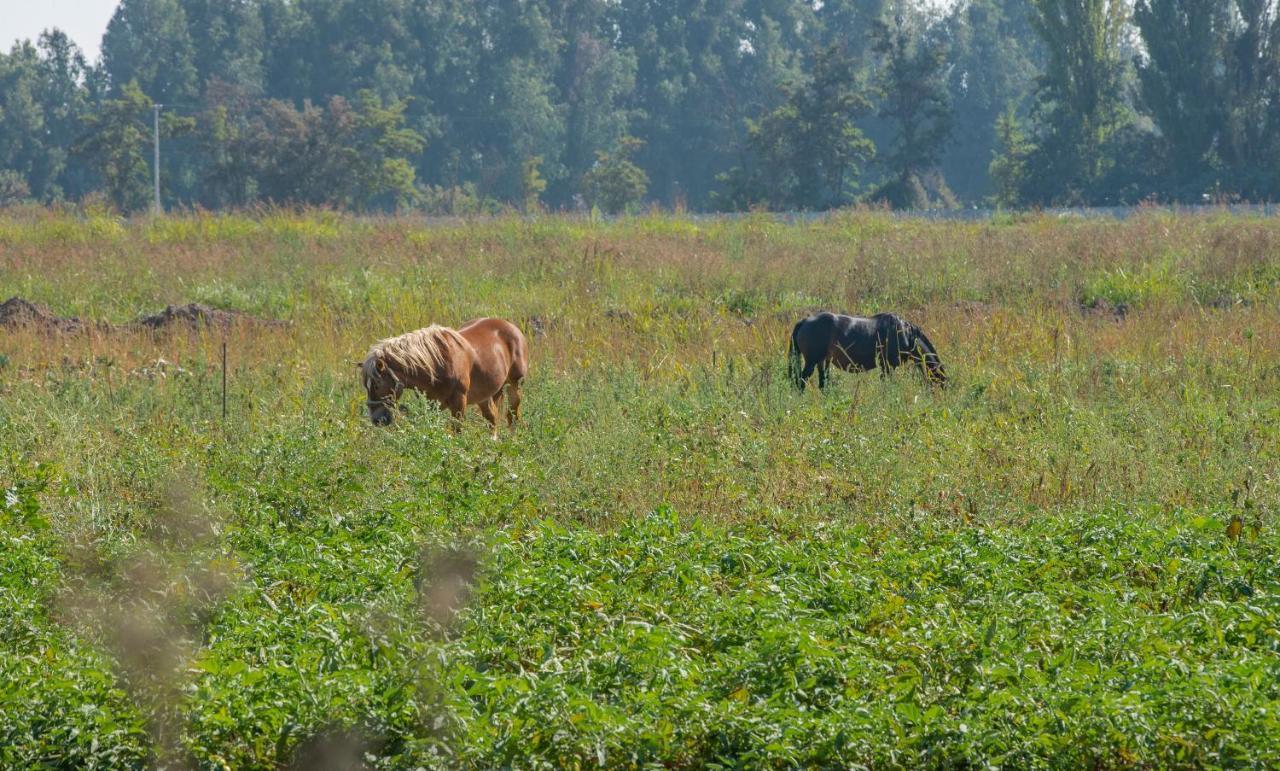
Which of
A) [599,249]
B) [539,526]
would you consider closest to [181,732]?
[539,526]

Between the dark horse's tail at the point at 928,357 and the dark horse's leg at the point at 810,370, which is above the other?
the dark horse's tail at the point at 928,357

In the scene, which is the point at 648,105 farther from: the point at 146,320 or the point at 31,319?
the point at 31,319


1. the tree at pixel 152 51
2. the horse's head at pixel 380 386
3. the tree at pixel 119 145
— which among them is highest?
the tree at pixel 152 51

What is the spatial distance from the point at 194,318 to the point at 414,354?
771cm

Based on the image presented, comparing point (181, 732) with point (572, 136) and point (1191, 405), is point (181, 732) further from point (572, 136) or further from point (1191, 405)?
point (572, 136)

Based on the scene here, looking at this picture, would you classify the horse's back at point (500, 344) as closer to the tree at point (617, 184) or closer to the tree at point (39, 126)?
the tree at point (617, 184)

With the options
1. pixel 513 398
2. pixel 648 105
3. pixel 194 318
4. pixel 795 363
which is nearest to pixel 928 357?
pixel 795 363

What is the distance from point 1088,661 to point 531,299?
46.6 feet

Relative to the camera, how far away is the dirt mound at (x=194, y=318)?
16797 mm

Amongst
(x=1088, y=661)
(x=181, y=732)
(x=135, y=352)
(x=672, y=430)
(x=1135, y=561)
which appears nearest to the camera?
(x=181, y=732)

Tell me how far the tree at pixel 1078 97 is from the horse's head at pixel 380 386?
3765 cm

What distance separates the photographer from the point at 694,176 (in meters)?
63.0

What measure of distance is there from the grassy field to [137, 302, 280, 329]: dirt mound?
0.78 m

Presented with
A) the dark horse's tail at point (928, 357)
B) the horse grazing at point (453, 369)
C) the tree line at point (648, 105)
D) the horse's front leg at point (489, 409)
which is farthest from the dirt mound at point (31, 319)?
the tree line at point (648, 105)
